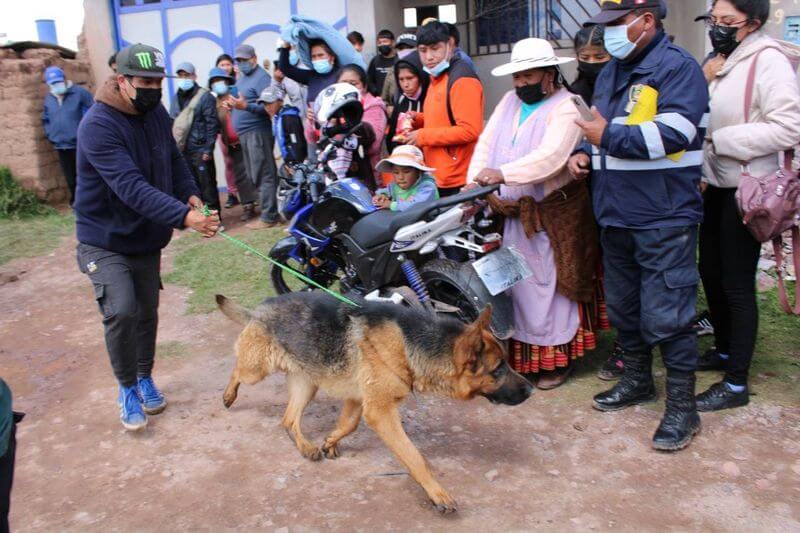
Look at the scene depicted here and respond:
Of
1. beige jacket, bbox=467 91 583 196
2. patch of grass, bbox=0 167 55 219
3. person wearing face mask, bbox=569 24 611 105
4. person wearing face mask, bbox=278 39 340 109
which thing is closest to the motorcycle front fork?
beige jacket, bbox=467 91 583 196

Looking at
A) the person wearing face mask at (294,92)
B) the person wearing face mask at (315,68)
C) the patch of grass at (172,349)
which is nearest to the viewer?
the patch of grass at (172,349)

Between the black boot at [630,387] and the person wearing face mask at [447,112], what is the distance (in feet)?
6.91

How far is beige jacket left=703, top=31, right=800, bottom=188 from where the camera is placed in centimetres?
373

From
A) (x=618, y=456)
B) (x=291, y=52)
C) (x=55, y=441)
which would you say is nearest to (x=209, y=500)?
(x=55, y=441)

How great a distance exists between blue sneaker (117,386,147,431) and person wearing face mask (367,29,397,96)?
596cm

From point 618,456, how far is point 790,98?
217cm

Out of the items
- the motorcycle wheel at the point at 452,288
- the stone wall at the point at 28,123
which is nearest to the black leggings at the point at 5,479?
the motorcycle wheel at the point at 452,288

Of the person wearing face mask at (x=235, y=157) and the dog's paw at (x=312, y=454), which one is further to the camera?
the person wearing face mask at (x=235, y=157)

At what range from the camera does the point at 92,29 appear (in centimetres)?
1179

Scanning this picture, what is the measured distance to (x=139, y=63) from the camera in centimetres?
394

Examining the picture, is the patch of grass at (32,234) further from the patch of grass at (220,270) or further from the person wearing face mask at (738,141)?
the person wearing face mask at (738,141)

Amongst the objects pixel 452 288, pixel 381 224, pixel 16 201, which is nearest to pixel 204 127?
pixel 16 201

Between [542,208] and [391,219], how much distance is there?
1.04 m

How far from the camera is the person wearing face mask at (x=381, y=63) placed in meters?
9.30
